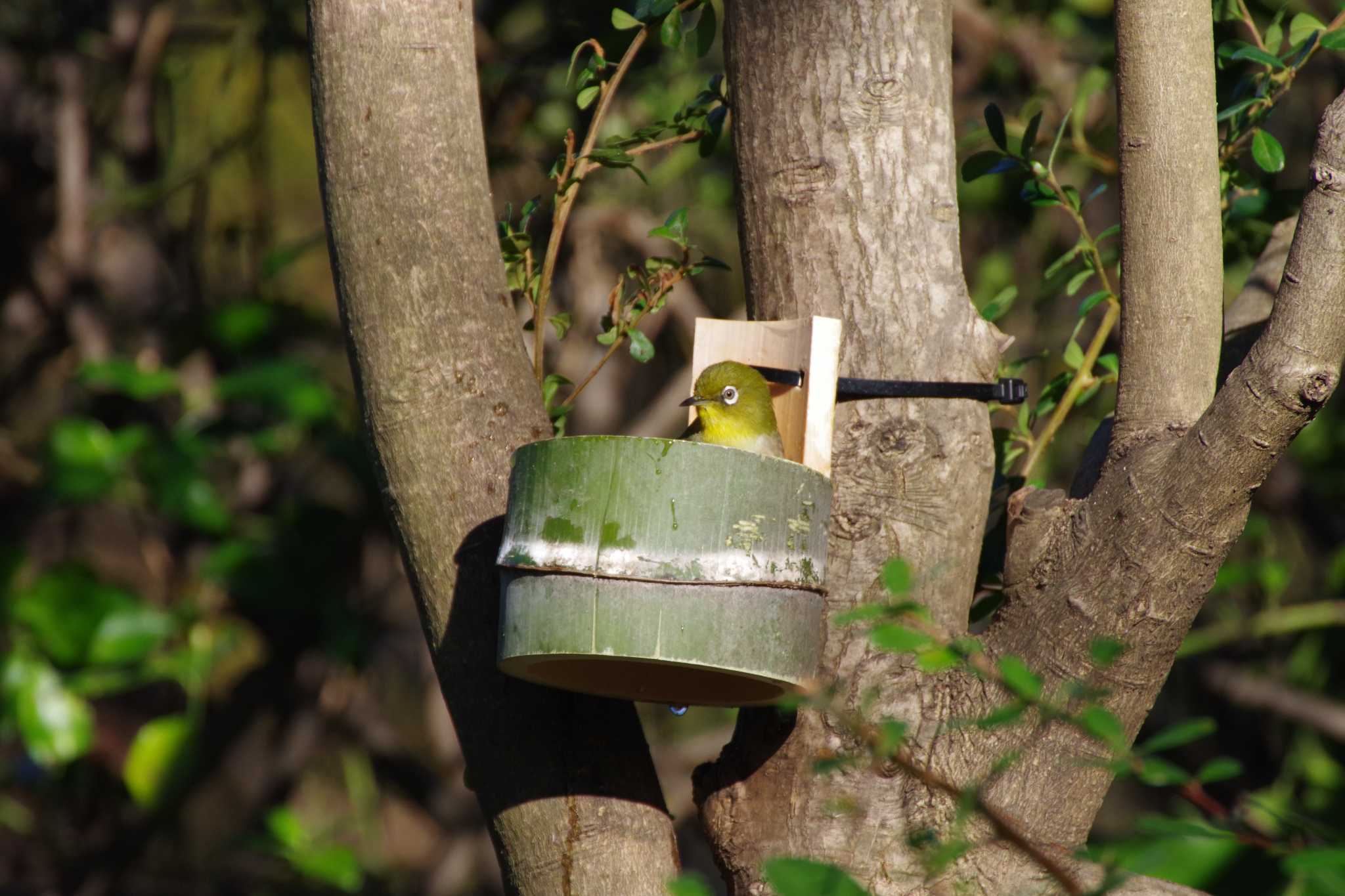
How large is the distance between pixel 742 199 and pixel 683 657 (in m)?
0.91

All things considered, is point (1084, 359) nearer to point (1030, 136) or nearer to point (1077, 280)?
point (1077, 280)

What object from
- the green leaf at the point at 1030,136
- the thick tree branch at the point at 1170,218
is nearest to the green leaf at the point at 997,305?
the green leaf at the point at 1030,136

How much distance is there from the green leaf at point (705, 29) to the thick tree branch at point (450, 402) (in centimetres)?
58

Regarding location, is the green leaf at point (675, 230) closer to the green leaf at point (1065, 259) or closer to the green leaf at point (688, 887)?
the green leaf at point (1065, 259)

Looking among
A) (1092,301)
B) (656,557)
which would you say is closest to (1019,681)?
(656,557)

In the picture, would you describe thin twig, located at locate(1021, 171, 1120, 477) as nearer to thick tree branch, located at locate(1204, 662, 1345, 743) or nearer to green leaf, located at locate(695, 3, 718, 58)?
green leaf, located at locate(695, 3, 718, 58)

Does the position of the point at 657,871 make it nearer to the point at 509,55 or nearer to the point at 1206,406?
the point at 1206,406

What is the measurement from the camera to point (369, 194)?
2.10 m

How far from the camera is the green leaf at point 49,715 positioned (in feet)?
11.4

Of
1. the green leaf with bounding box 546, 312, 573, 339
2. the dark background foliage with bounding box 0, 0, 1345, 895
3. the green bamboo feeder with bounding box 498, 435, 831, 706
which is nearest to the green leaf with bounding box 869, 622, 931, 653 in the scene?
the green bamboo feeder with bounding box 498, 435, 831, 706

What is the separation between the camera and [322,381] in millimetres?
3775

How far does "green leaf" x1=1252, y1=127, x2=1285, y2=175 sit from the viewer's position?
8.07ft

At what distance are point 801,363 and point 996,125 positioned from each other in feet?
2.84

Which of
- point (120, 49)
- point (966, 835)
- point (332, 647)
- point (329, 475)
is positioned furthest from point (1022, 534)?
point (120, 49)
